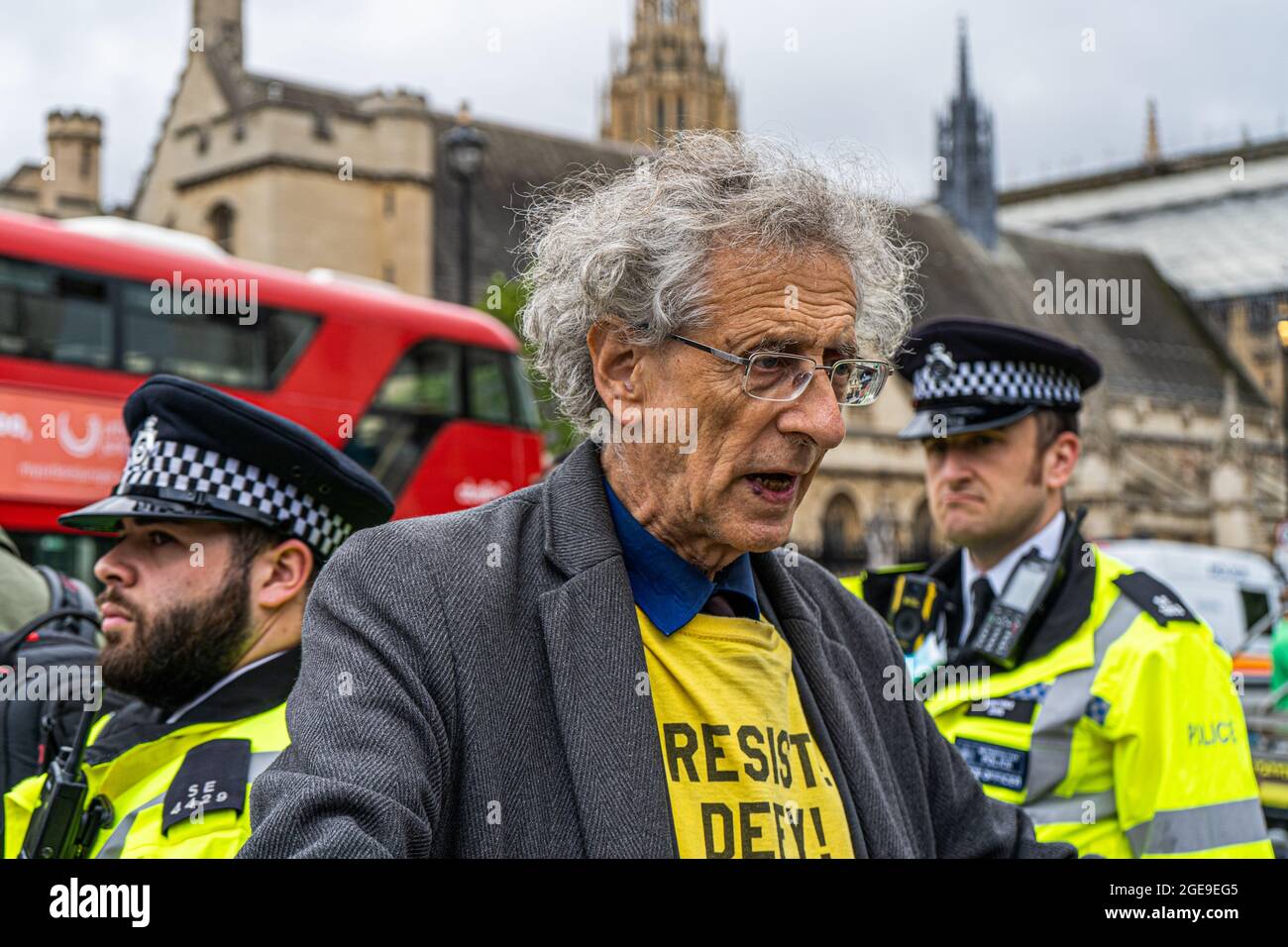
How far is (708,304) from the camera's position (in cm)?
185

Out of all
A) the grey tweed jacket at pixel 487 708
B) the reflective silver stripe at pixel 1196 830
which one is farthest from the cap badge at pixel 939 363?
the grey tweed jacket at pixel 487 708

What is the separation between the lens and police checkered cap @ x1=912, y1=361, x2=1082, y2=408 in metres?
3.44

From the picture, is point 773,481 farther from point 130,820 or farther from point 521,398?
point 521,398

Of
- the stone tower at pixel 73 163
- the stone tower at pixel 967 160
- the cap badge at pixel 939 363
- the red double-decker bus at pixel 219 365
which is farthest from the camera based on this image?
the stone tower at pixel 967 160

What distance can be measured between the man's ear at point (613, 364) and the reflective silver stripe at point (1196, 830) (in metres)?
1.51

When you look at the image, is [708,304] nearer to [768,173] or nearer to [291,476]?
[768,173]

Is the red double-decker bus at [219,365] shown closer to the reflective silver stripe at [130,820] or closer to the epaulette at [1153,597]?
the epaulette at [1153,597]

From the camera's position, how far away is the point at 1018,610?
10.5ft

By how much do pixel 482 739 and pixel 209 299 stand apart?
12.9 meters

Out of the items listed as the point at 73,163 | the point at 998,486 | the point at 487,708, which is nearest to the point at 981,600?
the point at 998,486

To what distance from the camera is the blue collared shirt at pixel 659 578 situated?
1.86m

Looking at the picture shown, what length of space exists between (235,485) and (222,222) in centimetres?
3206

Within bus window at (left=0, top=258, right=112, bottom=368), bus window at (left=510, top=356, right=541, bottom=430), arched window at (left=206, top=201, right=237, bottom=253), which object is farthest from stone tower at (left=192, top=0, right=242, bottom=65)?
bus window at (left=0, top=258, right=112, bottom=368)
